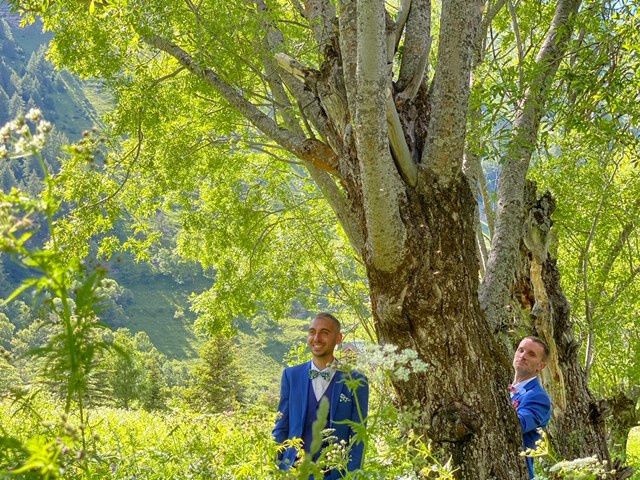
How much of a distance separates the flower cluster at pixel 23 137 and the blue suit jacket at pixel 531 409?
5.05 m

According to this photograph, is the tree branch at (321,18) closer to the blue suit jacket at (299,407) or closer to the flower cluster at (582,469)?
the blue suit jacket at (299,407)

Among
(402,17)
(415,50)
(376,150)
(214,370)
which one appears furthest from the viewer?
(214,370)

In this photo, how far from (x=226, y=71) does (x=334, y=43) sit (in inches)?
107

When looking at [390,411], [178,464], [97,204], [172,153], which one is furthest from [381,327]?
[172,153]

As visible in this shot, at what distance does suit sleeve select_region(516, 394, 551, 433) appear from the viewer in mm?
5828

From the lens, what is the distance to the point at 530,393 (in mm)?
5961

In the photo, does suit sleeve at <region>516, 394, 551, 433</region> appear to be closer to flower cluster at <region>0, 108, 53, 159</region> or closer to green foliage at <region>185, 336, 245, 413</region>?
flower cluster at <region>0, 108, 53, 159</region>

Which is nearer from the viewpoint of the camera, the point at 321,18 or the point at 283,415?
the point at 283,415

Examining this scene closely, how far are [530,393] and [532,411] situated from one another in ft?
0.49

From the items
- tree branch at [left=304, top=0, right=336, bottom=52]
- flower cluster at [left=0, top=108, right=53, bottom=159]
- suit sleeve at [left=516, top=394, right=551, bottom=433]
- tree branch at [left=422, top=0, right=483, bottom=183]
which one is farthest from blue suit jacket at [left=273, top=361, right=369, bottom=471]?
tree branch at [left=304, top=0, right=336, bottom=52]

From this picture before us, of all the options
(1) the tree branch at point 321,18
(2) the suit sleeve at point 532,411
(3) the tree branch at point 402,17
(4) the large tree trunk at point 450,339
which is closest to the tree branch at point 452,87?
(4) the large tree trunk at point 450,339

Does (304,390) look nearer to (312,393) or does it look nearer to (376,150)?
(312,393)

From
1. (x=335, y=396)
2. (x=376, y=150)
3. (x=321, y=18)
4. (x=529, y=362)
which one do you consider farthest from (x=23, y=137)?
(x=321, y=18)

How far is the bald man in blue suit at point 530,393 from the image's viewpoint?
5.86 meters
